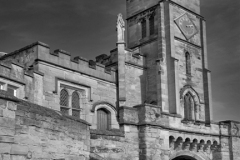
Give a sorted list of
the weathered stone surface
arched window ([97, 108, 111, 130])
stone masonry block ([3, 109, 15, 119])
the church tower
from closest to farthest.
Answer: stone masonry block ([3, 109, 15, 119]) → the weathered stone surface → arched window ([97, 108, 111, 130]) → the church tower

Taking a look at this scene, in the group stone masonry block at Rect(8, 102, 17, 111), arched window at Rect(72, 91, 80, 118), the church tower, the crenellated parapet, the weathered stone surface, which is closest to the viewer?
stone masonry block at Rect(8, 102, 17, 111)

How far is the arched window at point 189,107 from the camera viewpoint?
2503 cm

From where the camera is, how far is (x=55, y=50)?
1980 cm

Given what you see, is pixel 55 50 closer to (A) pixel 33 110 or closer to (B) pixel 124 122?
(B) pixel 124 122

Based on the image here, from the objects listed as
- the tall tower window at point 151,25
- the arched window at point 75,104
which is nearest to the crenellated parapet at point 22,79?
the arched window at point 75,104

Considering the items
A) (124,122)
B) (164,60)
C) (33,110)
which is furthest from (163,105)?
(33,110)

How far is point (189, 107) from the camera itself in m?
25.3

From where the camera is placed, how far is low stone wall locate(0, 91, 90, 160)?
27.8ft

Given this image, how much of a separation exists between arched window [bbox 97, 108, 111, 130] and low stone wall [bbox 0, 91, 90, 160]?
9363mm

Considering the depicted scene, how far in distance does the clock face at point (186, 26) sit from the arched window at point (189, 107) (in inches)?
157

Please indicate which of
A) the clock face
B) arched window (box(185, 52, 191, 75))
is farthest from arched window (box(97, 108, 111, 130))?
the clock face

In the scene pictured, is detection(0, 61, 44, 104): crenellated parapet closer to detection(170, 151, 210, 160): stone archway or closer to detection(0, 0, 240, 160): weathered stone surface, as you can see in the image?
detection(0, 0, 240, 160): weathered stone surface

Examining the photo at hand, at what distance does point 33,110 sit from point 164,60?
15576 mm

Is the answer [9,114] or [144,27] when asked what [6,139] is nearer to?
[9,114]
